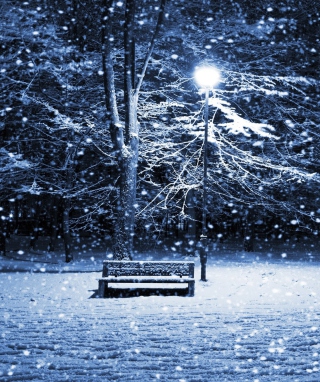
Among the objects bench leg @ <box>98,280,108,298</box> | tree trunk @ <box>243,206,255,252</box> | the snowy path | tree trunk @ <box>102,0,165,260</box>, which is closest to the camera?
the snowy path

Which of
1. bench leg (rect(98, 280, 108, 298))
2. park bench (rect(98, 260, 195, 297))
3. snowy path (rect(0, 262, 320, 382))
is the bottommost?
snowy path (rect(0, 262, 320, 382))

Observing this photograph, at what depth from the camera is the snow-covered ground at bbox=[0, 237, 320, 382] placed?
18.1 ft

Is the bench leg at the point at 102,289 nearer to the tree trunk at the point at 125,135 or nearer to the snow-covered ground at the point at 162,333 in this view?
the snow-covered ground at the point at 162,333

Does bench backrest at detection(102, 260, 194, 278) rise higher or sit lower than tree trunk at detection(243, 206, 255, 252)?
lower

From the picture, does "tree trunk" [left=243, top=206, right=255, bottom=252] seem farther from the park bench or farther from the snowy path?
the park bench

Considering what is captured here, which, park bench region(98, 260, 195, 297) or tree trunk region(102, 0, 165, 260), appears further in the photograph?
tree trunk region(102, 0, 165, 260)

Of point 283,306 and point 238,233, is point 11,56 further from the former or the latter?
point 238,233

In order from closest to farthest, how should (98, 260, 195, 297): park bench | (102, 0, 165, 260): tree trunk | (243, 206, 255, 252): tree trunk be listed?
1. (98, 260, 195, 297): park bench
2. (102, 0, 165, 260): tree trunk
3. (243, 206, 255, 252): tree trunk

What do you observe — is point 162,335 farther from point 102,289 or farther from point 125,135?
point 125,135

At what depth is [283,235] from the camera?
4166 centimetres

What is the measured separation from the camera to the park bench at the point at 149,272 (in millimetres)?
11055

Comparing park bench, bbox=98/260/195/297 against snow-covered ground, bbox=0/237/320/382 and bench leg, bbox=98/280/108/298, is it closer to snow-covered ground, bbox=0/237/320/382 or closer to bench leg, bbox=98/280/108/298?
bench leg, bbox=98/280/108/298

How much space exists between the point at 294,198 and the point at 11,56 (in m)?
15.3

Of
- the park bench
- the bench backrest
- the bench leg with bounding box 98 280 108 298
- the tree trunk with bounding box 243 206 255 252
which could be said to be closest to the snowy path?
the bench leg with bounding box 98 280 108 298
